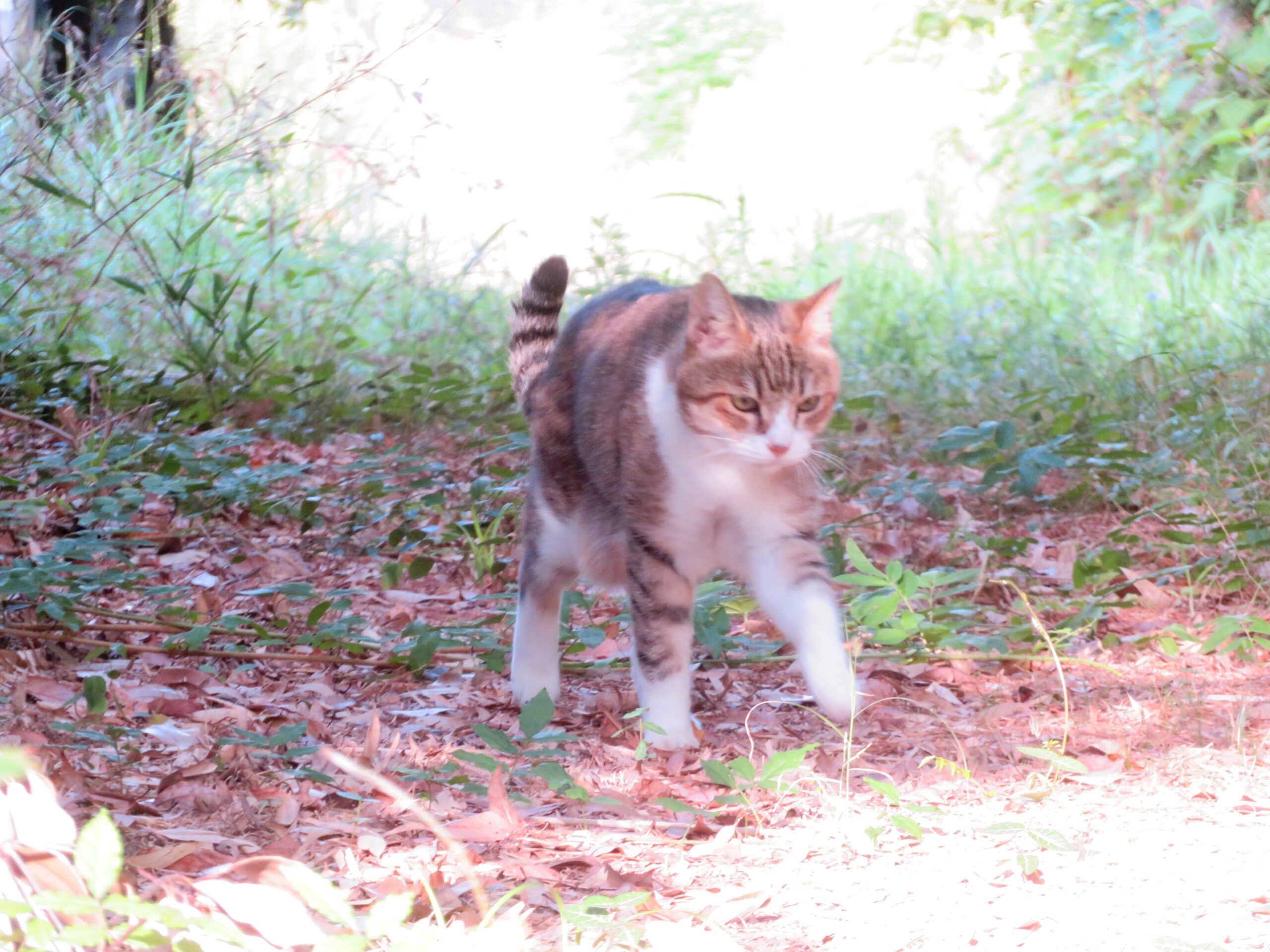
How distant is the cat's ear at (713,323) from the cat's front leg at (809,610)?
0.44 m

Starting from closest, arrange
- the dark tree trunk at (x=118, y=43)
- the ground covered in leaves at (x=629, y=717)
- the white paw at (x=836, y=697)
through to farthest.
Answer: the ground covered in leaves at (x=629, y=717) → the white paw at (x=836, y=697) → the dark tree trunk at (x=118, y=43)

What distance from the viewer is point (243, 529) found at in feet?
13.1

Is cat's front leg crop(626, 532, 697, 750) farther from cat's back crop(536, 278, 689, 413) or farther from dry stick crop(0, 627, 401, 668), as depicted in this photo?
dry stick crop(0, 627, 401, 668)

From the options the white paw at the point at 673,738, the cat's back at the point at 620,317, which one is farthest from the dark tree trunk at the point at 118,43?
the white paw at the point at 673,738

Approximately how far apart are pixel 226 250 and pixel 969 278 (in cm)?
428

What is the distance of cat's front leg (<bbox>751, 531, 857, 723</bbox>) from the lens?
246cm

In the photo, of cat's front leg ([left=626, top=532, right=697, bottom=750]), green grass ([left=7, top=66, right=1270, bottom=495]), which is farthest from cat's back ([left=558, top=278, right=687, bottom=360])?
green grass ([left=7, top=66, right=1270, bottom=495])

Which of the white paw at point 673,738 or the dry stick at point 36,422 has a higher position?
the dry stick at point 36,422

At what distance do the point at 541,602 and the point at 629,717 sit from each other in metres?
0.58

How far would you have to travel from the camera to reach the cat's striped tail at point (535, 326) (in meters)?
3.30

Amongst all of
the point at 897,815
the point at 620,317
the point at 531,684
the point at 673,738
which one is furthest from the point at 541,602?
the point at 897,815

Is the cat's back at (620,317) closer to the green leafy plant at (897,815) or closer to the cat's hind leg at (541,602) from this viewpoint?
the cat's hind leg at (541,602)

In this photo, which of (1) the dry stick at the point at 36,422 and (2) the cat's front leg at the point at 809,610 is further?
(1) the dry stick at the point at 36,422

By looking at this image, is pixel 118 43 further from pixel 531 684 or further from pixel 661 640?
pixel 661 640
